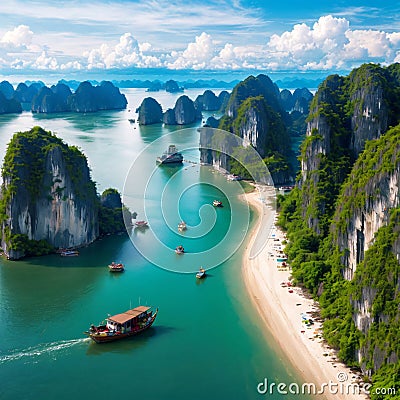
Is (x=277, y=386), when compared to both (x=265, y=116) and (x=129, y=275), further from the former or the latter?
(x=265, y=116)

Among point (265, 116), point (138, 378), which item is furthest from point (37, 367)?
point (265, 116)

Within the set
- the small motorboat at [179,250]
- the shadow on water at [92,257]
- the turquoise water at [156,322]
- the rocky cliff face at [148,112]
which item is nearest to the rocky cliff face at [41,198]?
the shadow on water at [92,257]

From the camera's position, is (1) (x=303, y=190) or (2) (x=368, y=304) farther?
(1) (x=303, y=190)

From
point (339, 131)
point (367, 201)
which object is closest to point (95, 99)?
point (339, 131)

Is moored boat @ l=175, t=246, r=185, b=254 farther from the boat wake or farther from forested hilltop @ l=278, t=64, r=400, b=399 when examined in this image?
the boat wake

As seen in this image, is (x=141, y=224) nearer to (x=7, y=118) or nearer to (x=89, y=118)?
(x=89, y=118)

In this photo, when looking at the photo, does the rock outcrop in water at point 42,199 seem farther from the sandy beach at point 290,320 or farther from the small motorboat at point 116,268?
the sandy beach at point 290,320
